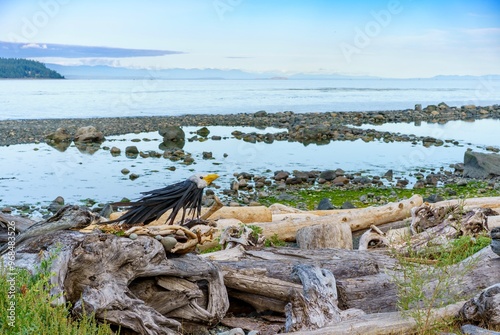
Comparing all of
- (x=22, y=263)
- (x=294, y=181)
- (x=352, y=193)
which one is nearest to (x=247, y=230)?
(x=22, y=263)

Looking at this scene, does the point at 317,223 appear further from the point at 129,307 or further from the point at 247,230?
the point at 129,307

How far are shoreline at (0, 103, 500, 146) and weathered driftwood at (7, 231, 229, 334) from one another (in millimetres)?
29478

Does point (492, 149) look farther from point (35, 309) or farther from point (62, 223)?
point (35, 309)

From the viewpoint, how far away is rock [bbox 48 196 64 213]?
1852 cm

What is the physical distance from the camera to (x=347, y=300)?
848cm

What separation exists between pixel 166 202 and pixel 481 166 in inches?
706

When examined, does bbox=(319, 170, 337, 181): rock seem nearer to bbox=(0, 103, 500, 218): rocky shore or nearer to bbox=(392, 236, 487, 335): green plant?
bbox=(0, 103, 500, 218): rocky shore

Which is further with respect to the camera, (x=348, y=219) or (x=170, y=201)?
(x=348, y=219)

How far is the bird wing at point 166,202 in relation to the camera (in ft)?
28.9

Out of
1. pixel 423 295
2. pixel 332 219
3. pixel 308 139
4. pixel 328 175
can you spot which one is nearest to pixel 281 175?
pixel 328 175

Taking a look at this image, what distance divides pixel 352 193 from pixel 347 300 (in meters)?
12.3

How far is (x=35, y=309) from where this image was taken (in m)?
5.97

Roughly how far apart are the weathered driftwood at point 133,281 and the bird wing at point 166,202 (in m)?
0.90

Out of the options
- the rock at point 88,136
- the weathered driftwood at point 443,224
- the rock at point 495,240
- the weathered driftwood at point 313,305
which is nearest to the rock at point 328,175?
the weathered driftwood at point 443,224
